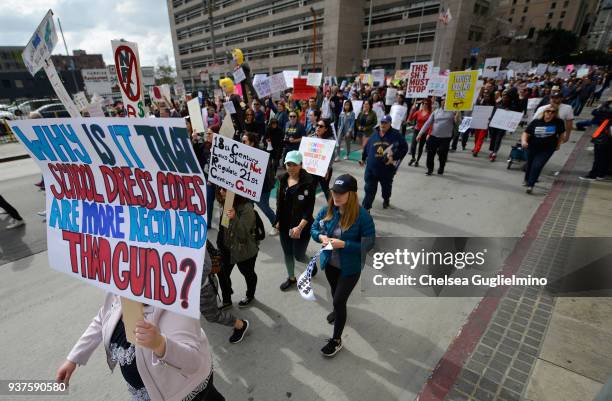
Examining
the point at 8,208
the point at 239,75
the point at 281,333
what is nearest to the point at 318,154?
the point at 281,333

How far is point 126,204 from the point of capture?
1.39 metres

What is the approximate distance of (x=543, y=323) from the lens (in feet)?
10.5

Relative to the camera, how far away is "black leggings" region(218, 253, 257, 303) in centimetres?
335

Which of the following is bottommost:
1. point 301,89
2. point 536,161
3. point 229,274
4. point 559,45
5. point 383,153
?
point 229,274

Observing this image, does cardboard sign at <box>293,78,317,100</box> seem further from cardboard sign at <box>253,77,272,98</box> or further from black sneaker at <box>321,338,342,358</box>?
black sneaker at <box>321,338,342,358</box>

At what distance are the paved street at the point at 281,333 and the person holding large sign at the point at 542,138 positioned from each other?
1610 mm

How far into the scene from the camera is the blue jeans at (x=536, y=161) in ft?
20.5

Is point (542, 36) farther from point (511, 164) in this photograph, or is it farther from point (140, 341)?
point (140, 341)

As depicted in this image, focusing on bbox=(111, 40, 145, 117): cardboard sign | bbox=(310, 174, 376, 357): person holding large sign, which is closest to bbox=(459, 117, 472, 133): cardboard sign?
bbox=(310, 174, 376, 357): person holding large sign

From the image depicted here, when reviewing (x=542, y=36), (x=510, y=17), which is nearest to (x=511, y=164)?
(x=542, y=36)

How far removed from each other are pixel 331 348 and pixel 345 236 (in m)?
1.19

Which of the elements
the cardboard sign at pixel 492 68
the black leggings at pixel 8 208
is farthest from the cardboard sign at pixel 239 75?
the cardboard sign at pixel 492 68

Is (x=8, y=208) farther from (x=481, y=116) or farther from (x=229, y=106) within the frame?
(x=481, y=116)

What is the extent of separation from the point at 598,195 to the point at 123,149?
347 inches
